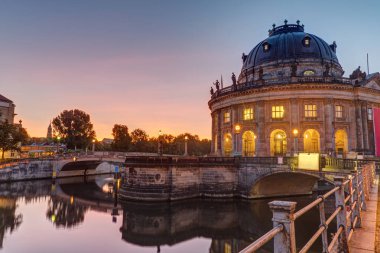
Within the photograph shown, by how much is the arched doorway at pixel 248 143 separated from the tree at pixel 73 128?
168 feet

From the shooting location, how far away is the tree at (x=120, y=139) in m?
83.4

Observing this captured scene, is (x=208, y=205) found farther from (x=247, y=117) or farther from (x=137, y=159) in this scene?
(x=247, y=117)

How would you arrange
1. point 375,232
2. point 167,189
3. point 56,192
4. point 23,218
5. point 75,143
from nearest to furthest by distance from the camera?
1. point 375,232
2. point 23,218
3. point 167,189
4. point 56,192
5. point 75,143

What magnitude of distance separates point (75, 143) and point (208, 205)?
188ft

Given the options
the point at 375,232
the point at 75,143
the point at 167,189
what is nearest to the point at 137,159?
the point at 167,189

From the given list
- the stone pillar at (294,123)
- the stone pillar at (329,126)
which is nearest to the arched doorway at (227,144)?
the stone pillar at (294,123)

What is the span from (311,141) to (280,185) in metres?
9.14

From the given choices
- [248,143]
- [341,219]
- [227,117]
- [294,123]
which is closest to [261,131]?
[248,143]

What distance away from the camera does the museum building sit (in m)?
37.2

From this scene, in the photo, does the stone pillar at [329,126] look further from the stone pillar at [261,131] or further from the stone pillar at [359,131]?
the stone pillar at [261,131]

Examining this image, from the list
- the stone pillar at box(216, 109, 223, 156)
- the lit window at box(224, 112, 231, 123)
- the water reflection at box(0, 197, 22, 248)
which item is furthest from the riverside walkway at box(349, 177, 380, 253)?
the stone pillar at box(216, 109, 223, 156)

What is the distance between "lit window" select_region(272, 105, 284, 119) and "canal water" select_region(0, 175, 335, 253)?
10.8m

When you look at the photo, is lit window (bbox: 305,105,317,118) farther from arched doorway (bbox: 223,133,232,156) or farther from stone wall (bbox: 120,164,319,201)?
arched doorway (bbox: 223,133,232,156)

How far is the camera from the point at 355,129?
3772 cm
